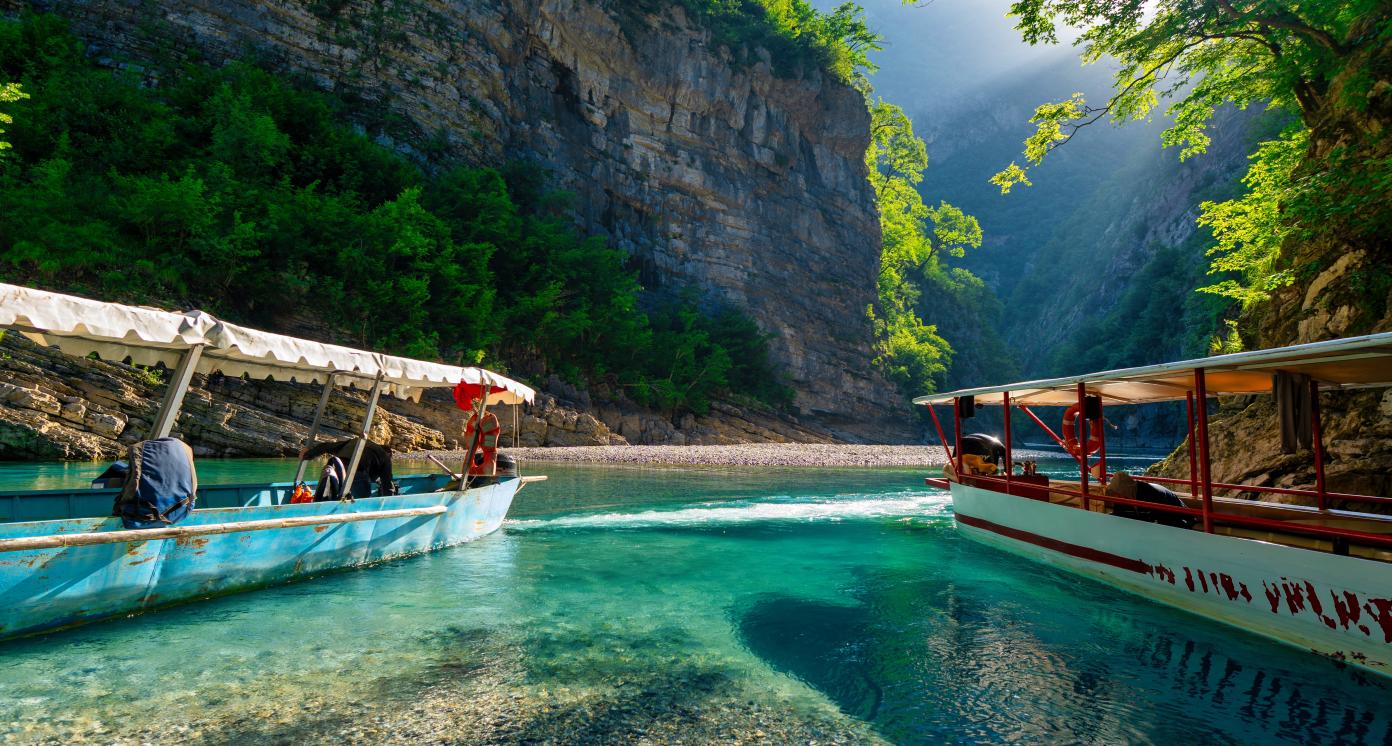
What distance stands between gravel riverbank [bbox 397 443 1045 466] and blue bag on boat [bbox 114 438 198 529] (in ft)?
59.1

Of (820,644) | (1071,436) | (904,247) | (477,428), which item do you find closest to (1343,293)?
(1071,436)

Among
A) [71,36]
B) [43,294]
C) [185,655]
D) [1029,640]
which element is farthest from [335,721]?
[71,36]

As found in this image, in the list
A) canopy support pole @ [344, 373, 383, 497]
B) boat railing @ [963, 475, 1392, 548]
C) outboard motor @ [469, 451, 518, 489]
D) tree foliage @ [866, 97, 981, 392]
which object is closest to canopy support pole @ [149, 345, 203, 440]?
canopy support pole @ [344, 373, 383, 497]

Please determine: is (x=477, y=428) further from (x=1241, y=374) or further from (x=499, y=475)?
(x=1241, y=374)

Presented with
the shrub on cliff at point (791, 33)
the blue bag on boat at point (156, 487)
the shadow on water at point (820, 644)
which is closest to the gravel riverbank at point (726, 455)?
the blue bag on boat at point (156, 487)

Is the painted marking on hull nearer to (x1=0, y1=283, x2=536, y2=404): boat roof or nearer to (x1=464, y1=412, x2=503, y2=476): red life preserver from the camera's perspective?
(x1=464, y1=412, x2=503, y2=476): red life preserver

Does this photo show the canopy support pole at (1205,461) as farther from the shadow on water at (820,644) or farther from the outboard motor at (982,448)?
the outboard motor at (982,448)

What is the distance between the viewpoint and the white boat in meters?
6.16

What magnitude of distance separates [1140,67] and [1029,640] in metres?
14.9

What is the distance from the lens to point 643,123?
4831 cm

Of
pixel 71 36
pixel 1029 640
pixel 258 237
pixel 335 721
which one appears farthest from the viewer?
pixel 71 36

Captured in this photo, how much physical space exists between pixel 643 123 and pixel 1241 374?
4450cm

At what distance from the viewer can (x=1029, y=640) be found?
718 cm

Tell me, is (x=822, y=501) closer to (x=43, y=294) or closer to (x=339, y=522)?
(x=339, y=522)
